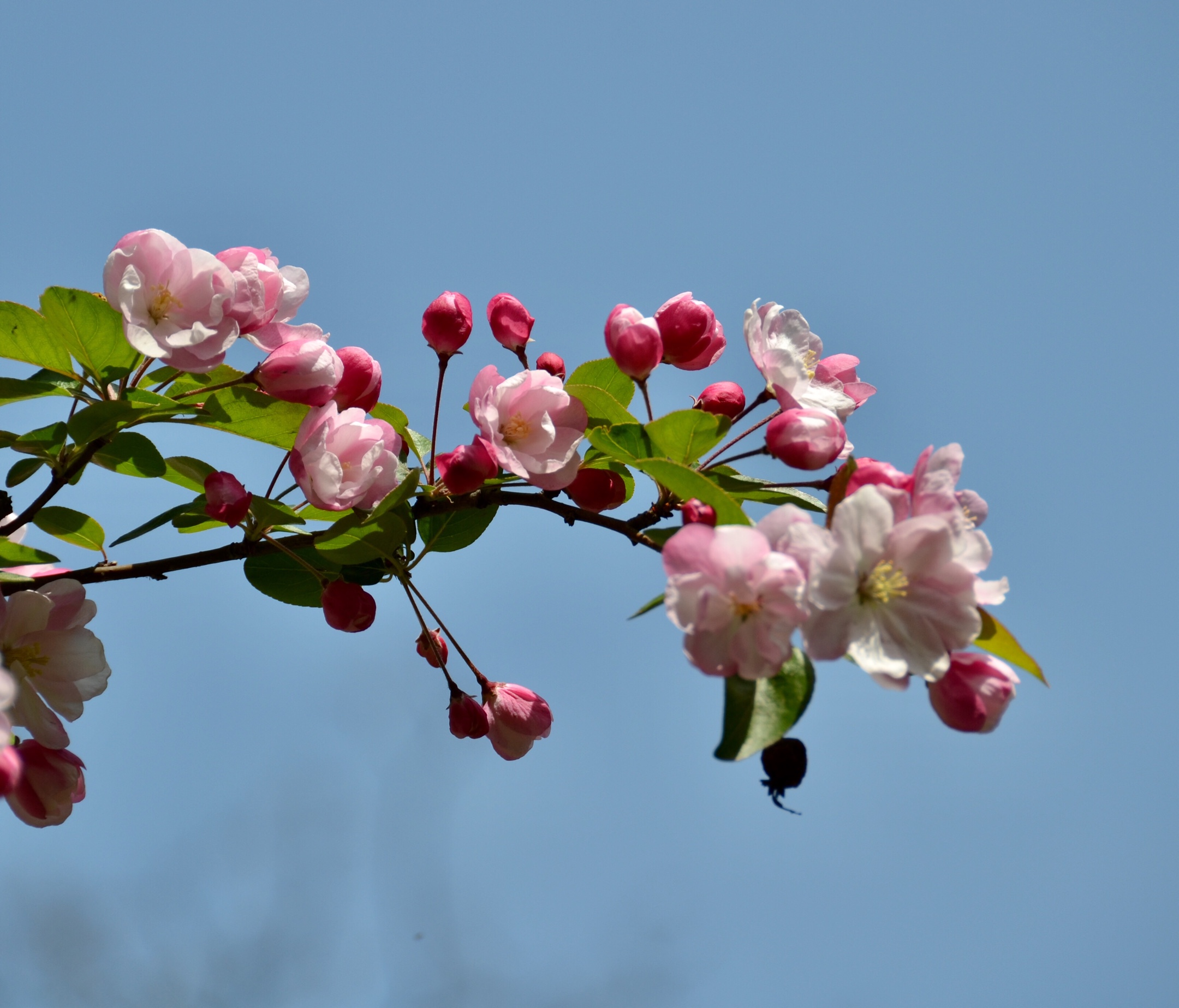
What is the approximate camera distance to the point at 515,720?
5.28ft

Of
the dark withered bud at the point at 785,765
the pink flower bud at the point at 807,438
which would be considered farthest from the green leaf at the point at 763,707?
the pink flower bud at the point at 807,438

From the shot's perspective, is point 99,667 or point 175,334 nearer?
point 175,334

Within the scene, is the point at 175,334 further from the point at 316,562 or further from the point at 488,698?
the point at 488,698

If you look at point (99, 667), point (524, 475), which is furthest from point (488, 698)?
point (99, 667)

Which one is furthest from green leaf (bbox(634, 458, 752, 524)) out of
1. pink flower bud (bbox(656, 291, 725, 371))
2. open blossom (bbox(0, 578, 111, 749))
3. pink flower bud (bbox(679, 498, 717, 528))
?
open blossom (bbox(0, 578, 111, 749))

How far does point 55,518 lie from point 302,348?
1.71 ft

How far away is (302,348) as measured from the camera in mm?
1384

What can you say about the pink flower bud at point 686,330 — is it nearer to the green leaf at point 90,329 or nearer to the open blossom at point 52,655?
the green leaf at point 90,329

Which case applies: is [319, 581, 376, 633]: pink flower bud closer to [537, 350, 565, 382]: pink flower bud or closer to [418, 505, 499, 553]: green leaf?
[418, 505, 499, 553]: green leaf

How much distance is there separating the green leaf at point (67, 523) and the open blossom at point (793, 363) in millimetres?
1059

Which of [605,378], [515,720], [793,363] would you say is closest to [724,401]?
[793,363]

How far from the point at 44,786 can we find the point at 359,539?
1.73 feet

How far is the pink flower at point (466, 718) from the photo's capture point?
1.61m

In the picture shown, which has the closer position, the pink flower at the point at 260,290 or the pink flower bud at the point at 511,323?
the pink flower at the point at 260,290
